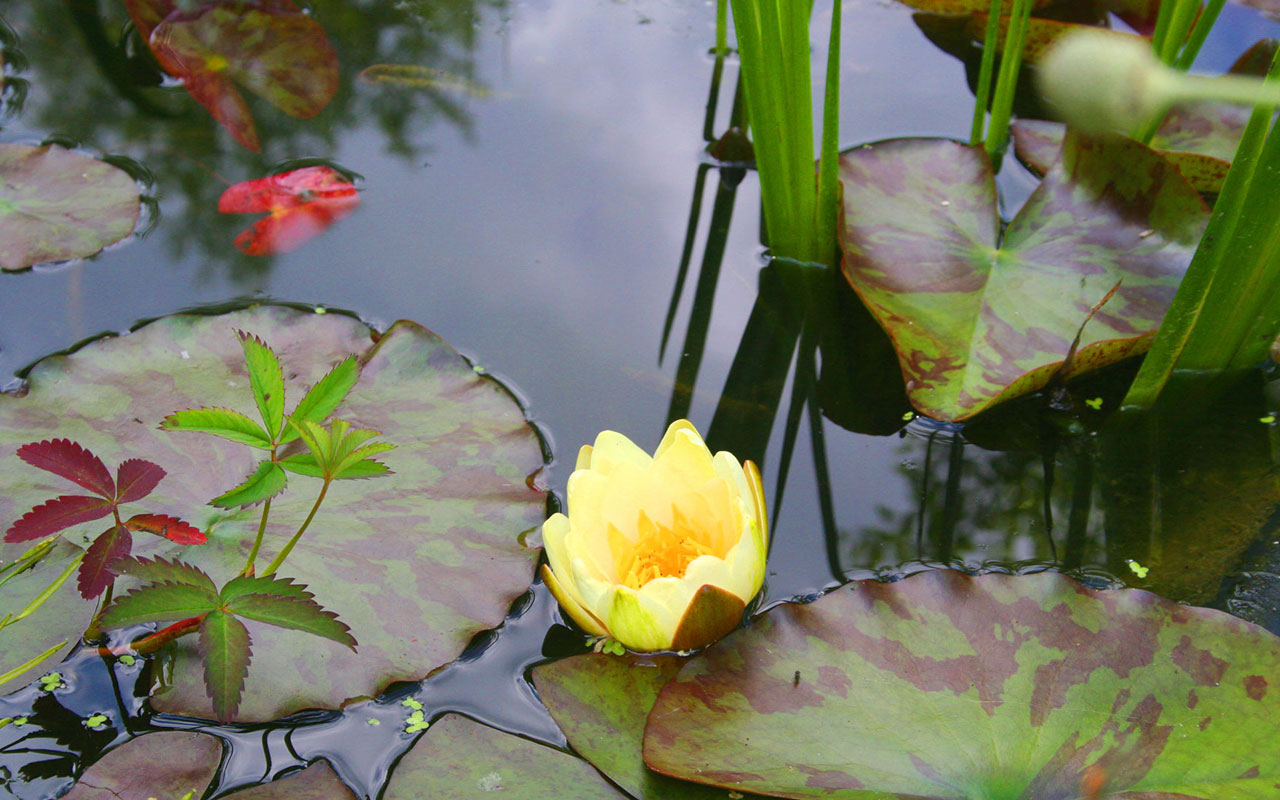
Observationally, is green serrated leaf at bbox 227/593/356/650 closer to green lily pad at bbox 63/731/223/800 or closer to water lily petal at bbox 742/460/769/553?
green lily pad at bbox 63/731/223/800

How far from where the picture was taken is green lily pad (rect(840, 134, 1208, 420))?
1.30 m

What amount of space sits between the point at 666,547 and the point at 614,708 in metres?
0.19

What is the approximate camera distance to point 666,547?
41.4 inches

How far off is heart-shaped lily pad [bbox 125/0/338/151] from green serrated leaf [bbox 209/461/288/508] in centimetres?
125

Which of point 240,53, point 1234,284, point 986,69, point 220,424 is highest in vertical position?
point 986,69

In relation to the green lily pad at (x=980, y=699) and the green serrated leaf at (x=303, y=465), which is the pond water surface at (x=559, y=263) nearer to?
the green lily pad at (x=980, y=699)

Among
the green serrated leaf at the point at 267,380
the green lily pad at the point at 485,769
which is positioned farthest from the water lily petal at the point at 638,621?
the green serrated leaf at the point at 267,380

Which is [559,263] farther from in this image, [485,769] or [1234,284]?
[1234,284]

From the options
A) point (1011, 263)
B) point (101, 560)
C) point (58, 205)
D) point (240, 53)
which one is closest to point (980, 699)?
point (1011, 263)

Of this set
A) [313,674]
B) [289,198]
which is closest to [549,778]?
[313,674]

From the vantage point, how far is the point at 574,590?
0.99 m

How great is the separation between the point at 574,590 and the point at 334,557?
1.05 feet

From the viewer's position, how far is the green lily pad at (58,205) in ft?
5.02

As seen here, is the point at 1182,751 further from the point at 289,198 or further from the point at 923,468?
the point at 289,198
